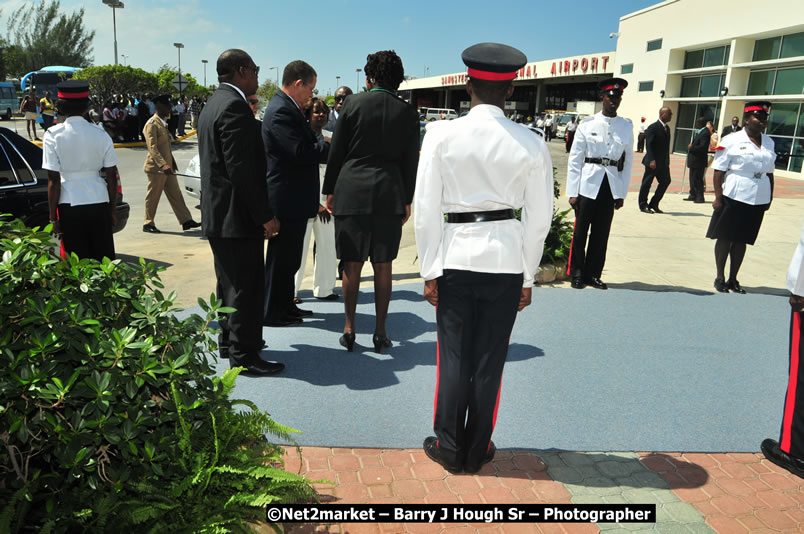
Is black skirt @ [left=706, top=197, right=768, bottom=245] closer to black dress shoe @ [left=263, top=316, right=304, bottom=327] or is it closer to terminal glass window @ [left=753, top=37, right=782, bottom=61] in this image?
black dress shoe @ [left=263, top=316, right=304, bottom=327]

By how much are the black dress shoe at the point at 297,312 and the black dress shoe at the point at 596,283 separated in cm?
320

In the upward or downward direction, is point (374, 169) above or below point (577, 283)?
above

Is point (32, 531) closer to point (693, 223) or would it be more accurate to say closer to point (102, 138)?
point (102, 138)

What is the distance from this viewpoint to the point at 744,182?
6.49 metres

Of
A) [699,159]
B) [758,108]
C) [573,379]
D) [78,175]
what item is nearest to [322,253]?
[78,175]

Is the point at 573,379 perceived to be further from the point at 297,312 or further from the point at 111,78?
the point at 111,78

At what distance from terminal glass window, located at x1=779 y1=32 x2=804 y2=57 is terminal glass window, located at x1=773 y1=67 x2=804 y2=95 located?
63 centimetres

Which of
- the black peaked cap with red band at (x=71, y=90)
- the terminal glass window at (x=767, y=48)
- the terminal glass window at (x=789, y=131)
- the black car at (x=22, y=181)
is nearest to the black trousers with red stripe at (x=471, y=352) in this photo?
the black peaked cap with red band at (x=71, y=90)

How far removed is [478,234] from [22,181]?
5170 mm

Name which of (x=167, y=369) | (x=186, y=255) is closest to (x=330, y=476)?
(x=167, y=369)

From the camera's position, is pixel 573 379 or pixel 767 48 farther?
pixel 767 48

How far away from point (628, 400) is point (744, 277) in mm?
4535

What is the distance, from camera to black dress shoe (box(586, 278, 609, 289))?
6762 mm

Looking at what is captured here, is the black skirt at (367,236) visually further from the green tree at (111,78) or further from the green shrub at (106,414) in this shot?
the green tree at (111,78)
